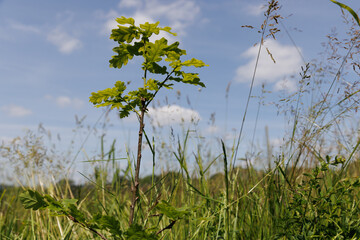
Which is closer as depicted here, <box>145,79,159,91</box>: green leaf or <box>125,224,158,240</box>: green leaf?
<box>125,224,158,240</box>: green leaf

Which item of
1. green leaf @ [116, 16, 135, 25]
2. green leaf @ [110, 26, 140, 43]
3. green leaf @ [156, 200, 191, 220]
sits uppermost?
green leaf @ [116, 16, 135, 25]

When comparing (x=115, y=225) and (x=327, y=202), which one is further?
(x=327, y=202)

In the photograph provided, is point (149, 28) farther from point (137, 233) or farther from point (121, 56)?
point (137, 233)

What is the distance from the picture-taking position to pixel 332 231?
1956mm

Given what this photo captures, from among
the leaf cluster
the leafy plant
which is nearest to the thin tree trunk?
the leafy plant

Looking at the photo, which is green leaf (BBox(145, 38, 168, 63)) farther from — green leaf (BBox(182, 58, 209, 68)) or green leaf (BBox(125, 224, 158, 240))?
green leaf (BBox(125, 224, 158, 240))

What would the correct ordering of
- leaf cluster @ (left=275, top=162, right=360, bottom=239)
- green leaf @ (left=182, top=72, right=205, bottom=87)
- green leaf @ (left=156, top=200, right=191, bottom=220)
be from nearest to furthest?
green leaf @ (left=156, top=200, right=191, bottom=220) → green leaf @ (left=182, top=72, right=205, bottom=87) → leaf cluster @ (left=275, top=162, right=360, bottom=239)

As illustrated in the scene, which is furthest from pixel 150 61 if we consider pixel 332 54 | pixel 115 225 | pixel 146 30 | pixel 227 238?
pixel 332 54

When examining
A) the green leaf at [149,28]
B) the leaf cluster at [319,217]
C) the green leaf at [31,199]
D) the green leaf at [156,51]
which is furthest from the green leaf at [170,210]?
the leaf cluster at [319,217]

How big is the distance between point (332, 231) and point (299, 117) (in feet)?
2.82

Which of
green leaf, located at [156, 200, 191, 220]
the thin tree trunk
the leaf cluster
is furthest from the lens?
the leaf cluster

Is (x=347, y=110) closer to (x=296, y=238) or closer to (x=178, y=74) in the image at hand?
(x=296, y=238)

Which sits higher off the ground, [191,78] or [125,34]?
[125,34]

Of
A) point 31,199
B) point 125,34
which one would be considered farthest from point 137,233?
point 125,34
